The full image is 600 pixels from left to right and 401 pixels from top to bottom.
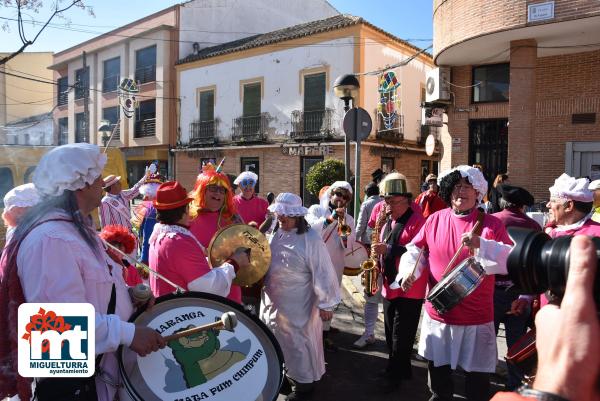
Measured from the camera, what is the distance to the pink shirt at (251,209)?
6.40m

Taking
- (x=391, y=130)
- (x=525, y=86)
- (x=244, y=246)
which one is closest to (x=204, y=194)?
(x=244, y=246)

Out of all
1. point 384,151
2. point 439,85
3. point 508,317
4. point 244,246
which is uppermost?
point 439,85

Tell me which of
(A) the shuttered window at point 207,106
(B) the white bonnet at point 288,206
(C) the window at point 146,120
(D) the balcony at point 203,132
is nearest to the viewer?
(B) the white bonnet at point 288,206

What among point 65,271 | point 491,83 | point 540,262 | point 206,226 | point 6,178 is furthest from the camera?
point 491,83

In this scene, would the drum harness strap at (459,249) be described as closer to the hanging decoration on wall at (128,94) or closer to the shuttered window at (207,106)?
the shuttered window at (207,106)

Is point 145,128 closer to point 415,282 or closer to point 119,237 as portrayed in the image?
point 119,237

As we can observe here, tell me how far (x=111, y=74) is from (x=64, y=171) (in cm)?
3304

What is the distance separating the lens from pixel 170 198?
126 inches

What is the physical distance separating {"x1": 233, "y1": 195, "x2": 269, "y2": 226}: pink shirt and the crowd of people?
0.09 feet

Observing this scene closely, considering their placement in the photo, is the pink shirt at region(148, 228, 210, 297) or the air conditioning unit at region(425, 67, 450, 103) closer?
the pink shirt at region(148, 228, 210, 297)

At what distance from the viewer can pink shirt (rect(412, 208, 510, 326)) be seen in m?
3.29

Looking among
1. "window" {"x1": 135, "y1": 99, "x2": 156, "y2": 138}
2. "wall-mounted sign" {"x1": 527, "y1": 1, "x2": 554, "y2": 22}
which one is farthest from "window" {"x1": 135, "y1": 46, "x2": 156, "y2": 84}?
"wall-mounted sign" {"x1": 527, "y1": 1, "x2": 554, "y2": 22}

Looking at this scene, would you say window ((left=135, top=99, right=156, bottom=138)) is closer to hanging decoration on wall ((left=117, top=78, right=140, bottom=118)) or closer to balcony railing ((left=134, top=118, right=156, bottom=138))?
balcony railing ((left=134, top=118, right=156, bottom=138))

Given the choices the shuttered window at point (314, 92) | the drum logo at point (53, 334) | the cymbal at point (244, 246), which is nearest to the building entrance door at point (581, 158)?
the shuttered window at point (314, 92)
